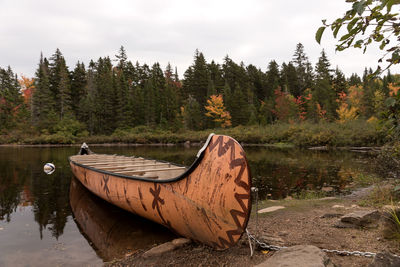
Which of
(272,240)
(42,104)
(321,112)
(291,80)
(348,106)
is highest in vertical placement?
(291,80)

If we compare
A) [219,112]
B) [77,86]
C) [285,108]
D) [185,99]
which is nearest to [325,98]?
[285,108]

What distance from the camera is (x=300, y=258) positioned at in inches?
98.1

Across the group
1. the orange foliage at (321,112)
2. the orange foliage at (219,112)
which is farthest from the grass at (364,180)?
the orange foliage at (321,112)

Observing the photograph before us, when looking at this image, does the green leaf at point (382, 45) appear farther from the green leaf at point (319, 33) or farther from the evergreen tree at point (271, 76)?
the evergreen tree at point (271, 76)

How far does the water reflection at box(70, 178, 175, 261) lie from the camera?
4.38 metres

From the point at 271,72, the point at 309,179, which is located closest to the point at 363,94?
the point at 271,72

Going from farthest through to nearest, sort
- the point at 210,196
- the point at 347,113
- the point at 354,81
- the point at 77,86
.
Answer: the point at 354,81, the point at 77,86, the point at 347,113, the point at 210,196

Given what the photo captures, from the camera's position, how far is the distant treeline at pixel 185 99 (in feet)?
142

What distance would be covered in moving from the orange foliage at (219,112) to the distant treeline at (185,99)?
17 cm

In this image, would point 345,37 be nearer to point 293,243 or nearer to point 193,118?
point 293,243

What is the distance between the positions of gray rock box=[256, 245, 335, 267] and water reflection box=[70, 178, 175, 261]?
7.81ft

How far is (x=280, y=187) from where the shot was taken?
8.77m

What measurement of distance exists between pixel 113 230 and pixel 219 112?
39300 millimetres

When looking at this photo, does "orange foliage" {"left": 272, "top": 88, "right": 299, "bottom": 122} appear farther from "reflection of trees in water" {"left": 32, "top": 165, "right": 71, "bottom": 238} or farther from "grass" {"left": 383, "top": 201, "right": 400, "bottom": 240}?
"grass" {"left": 383, "top": 201, "right": 400, "bottom": 240}
